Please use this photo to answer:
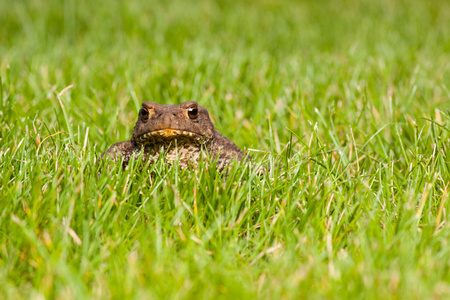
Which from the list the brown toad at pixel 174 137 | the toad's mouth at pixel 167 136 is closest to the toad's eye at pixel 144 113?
the brown toad at pixel 174 137

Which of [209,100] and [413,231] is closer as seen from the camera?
[413,231]

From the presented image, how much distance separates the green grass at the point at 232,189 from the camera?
1.69 meters

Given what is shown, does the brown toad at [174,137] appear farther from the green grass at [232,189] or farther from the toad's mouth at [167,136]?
the green grass at [232,189]

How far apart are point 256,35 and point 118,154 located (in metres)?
4.34

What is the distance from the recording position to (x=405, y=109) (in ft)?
11.4

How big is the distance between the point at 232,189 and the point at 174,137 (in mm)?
560

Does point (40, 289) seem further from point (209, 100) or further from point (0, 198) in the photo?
point (209, 100)

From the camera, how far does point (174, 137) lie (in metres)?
2.63

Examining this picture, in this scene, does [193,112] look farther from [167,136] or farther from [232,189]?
[232,189]

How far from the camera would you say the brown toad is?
2586 mm

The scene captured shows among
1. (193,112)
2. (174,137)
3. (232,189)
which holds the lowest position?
(232,189)

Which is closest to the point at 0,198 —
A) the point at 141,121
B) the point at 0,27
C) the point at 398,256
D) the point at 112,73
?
the point at 141,121

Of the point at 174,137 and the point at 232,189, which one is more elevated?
the point at 174,137

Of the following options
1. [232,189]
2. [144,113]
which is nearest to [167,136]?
[144,113]
